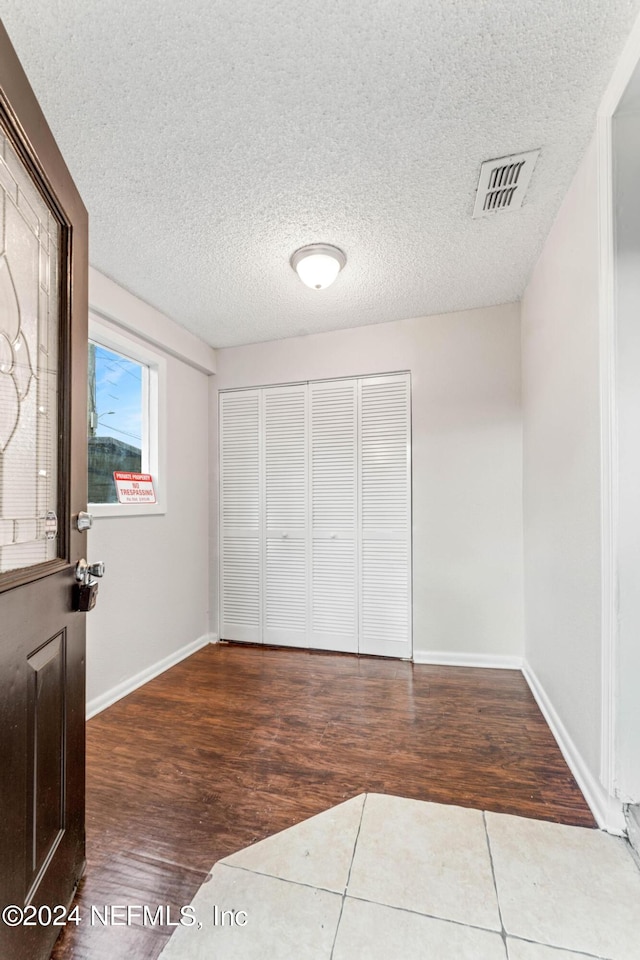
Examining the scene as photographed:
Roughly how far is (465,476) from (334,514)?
3.34 feet

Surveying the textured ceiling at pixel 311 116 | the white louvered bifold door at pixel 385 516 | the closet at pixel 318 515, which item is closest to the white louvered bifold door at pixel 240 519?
the closet at pixel 318 515

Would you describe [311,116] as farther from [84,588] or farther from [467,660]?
[467,660]

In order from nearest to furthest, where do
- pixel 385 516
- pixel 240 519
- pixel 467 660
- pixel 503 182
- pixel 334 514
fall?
pixel 503 182, pixel 467 660, pixel 385 516, pixel 334 514, pixel 240 519

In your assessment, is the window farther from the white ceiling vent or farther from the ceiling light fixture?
the white ceiling vent

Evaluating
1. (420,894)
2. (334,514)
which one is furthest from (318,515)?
(420,894)

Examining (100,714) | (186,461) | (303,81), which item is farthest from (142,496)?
(303,81)

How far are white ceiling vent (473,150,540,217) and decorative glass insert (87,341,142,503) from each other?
224 cm

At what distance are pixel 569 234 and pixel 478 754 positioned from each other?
233cm

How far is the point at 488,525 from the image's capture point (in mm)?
2912

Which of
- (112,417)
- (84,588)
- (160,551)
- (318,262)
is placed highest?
(318,262)

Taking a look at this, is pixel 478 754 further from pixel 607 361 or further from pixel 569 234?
pixel 569 234

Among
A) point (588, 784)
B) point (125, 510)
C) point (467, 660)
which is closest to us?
point (588, 784)

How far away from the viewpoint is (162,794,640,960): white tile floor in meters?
1.07

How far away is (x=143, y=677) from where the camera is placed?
2.71m
